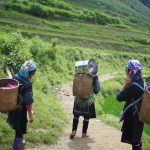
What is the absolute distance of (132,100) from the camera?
817cm

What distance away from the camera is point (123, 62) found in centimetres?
3844

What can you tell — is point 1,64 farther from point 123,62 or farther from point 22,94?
point 123,62

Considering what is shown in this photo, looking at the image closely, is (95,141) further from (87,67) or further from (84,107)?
(87,67)

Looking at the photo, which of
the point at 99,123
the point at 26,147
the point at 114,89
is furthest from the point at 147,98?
the point at 114,89

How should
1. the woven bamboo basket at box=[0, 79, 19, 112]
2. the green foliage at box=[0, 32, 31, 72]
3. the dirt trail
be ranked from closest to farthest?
the woven bamboo basket at box=[0, 79, 19, 112], the dirt trail, the green foliage at box=[0, 32, 31, 72]

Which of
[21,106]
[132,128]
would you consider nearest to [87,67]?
[132,128]

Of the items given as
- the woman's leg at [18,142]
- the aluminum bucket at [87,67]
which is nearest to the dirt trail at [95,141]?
the woman's leg at [18,142]

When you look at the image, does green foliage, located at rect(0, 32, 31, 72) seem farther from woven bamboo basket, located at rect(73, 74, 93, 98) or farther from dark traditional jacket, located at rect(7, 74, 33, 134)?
dark traditional jacket, located at rect(7, 74, 33, 134)

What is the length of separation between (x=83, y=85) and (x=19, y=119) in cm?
232

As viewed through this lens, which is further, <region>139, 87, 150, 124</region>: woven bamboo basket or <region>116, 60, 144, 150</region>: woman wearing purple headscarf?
<region>116, 60, 144, 150</region>: woman wearing purple headscarf

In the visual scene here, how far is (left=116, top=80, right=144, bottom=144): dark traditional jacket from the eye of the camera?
8.01 meters

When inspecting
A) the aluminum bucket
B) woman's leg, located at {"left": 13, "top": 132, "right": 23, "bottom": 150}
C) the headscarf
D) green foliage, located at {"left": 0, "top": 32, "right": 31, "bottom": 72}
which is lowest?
woman's leg, located at {"left": 13, "top": 132, "right": 23, "bottom": 150}

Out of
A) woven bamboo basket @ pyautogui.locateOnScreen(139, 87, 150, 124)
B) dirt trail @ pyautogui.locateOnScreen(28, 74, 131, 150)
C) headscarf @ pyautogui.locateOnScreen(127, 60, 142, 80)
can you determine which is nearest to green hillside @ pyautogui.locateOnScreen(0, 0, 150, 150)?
dirt trail @ pyautogui.locateOnScreen(28, 74, 131, 150)

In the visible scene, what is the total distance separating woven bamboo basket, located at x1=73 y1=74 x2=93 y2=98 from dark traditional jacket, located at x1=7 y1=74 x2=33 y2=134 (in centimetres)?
213
